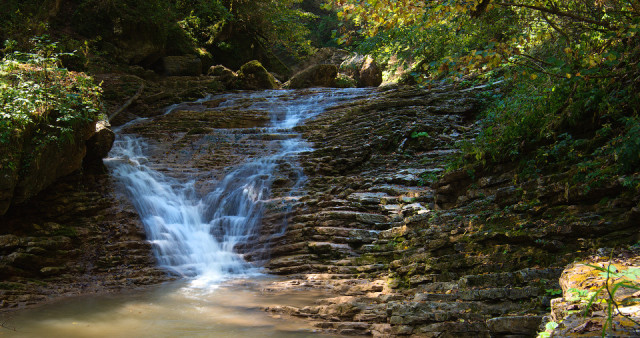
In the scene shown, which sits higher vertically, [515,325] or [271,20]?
[271,20]

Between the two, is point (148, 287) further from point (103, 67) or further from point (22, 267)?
point (103, 67)

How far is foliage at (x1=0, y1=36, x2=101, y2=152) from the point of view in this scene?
7066 mm

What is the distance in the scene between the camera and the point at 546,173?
564 centimetres

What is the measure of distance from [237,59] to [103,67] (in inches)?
331

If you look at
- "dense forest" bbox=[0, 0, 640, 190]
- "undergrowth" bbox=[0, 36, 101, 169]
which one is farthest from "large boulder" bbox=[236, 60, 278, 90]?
"undergrowth" bbox=[0, 36, 101, 169]

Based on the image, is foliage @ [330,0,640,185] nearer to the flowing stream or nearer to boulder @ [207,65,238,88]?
the flowing stream

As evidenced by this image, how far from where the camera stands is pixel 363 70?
950 inches

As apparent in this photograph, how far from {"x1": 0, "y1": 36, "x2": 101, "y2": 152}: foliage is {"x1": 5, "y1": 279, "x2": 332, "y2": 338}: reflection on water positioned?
3.28 m

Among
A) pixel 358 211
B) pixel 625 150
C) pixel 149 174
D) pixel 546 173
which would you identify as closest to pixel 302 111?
pixel 149 174

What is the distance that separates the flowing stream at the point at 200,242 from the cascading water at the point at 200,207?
2 cm

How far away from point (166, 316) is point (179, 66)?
18.5 m

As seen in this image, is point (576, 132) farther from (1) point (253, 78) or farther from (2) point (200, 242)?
(1) point (253, 78)

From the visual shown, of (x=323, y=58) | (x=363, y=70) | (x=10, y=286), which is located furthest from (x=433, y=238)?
(x=323, y=58)

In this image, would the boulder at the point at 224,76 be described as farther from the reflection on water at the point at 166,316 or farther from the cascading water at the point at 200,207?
the reflection on water at the point at 166,316
